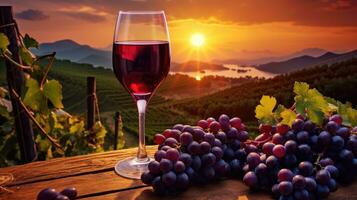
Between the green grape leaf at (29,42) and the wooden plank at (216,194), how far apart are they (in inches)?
55.4

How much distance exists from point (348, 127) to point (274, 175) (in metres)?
0.37

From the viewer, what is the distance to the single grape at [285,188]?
1438 millimetres

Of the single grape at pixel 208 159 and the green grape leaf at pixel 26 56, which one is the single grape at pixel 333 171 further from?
the green grape leaf at pixel 26 56

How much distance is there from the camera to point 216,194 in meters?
1.50

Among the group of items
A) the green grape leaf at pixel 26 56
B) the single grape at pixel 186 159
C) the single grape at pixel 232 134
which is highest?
the green grape leaf at pixel 26 56

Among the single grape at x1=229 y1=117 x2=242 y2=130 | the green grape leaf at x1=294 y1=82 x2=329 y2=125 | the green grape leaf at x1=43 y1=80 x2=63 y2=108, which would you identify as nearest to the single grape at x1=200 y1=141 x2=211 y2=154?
the single grape at x1=229 y1=117 x2=242 y2=130

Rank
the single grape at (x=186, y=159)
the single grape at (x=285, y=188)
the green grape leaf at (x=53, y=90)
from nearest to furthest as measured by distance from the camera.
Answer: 1. the single grape at (x=285, y=188)
2. the single grape at (x=186, y=159)
3. the green grape leaf at (x=53, y=90)

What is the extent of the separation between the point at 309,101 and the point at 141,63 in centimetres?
56

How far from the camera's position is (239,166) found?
1.65m

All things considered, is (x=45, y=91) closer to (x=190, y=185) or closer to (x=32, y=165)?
(x=32, y=165)

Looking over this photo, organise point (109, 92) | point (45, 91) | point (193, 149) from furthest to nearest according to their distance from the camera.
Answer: point (109, 92), point (45, 91), point (193, 149)

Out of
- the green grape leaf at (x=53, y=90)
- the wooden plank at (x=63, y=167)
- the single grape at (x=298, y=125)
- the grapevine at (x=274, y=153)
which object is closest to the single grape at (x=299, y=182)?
the grapevine at (x=274, y=153)

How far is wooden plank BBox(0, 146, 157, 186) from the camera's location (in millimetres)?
1712

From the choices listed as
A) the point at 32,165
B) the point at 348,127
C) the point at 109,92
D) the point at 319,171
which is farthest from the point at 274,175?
the point at 109,92
